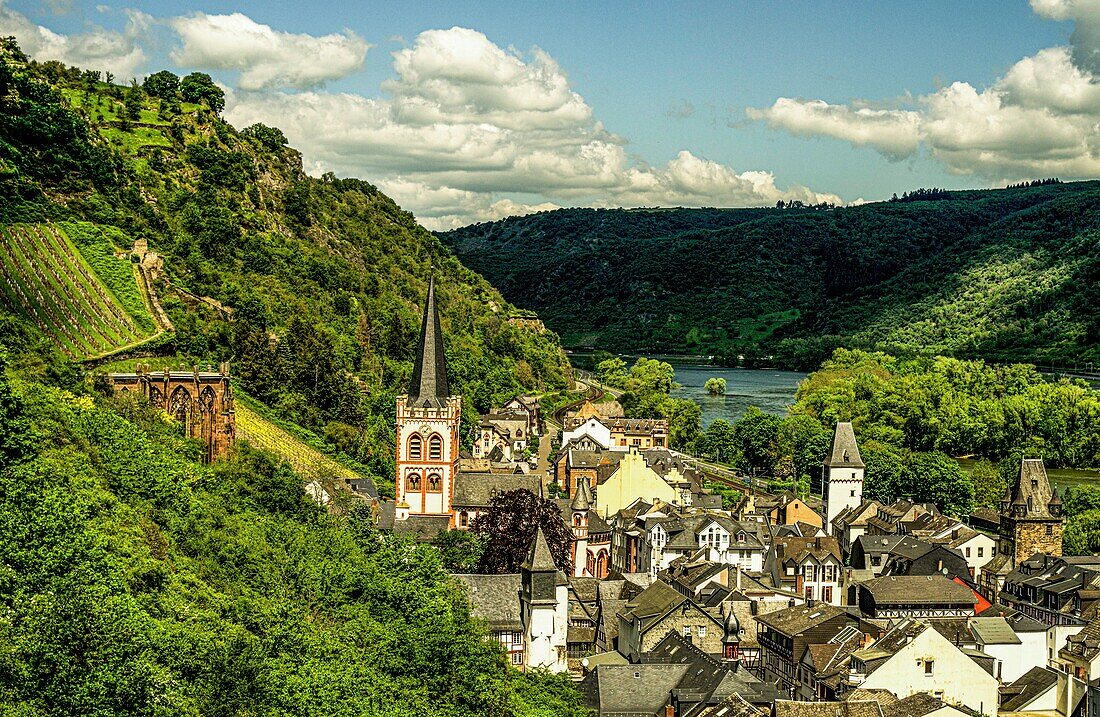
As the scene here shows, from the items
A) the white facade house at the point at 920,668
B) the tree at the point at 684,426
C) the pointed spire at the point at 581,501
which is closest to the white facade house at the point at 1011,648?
the white facade house at the point at 920,668

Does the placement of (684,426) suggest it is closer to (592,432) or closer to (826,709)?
(592,432)

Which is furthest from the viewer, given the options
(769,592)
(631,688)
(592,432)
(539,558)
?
(592,432)

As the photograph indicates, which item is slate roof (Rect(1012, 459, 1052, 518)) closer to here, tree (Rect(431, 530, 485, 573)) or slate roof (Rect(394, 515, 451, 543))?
tree (Rect(431, 530, 485, 573))

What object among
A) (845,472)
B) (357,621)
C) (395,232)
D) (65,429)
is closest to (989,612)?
(845,472)

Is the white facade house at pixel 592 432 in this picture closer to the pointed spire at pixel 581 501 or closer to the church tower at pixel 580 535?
the pointed spire at pixel 581 501

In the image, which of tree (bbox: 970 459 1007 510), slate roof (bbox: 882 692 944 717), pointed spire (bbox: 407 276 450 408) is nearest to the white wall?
slate roof (bbox: 882 692 944 717)

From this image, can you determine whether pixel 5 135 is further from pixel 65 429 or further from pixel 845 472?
pixel 845 472

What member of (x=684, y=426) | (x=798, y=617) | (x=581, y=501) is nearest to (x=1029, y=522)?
(x=798, y=617)
